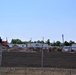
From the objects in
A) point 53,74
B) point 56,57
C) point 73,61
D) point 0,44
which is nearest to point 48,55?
point 56,57

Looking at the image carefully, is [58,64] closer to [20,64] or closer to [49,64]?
[49,64]

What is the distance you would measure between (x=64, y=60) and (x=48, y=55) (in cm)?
269

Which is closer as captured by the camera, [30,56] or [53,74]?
[53,74]

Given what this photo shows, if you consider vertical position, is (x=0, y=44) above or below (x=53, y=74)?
above

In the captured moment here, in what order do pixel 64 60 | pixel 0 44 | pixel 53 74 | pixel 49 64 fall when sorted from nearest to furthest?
pixel 0 44 → pixel 53 74 → pixel 49 64 → pixel 64 60

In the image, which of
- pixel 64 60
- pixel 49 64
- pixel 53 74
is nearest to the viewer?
pixel 53 74

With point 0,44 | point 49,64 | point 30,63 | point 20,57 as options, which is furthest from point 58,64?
point 0,44

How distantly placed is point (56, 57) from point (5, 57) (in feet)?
19.2

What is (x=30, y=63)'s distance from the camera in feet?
108

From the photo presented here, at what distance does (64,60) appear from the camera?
3441 centimetres

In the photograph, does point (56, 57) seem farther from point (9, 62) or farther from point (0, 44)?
point (0, 44)

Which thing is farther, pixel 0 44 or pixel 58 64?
pixel 58 64

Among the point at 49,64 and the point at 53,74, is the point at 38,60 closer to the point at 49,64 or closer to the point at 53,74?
the point at 49,64

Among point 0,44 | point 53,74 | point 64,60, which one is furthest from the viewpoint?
point 64,60
